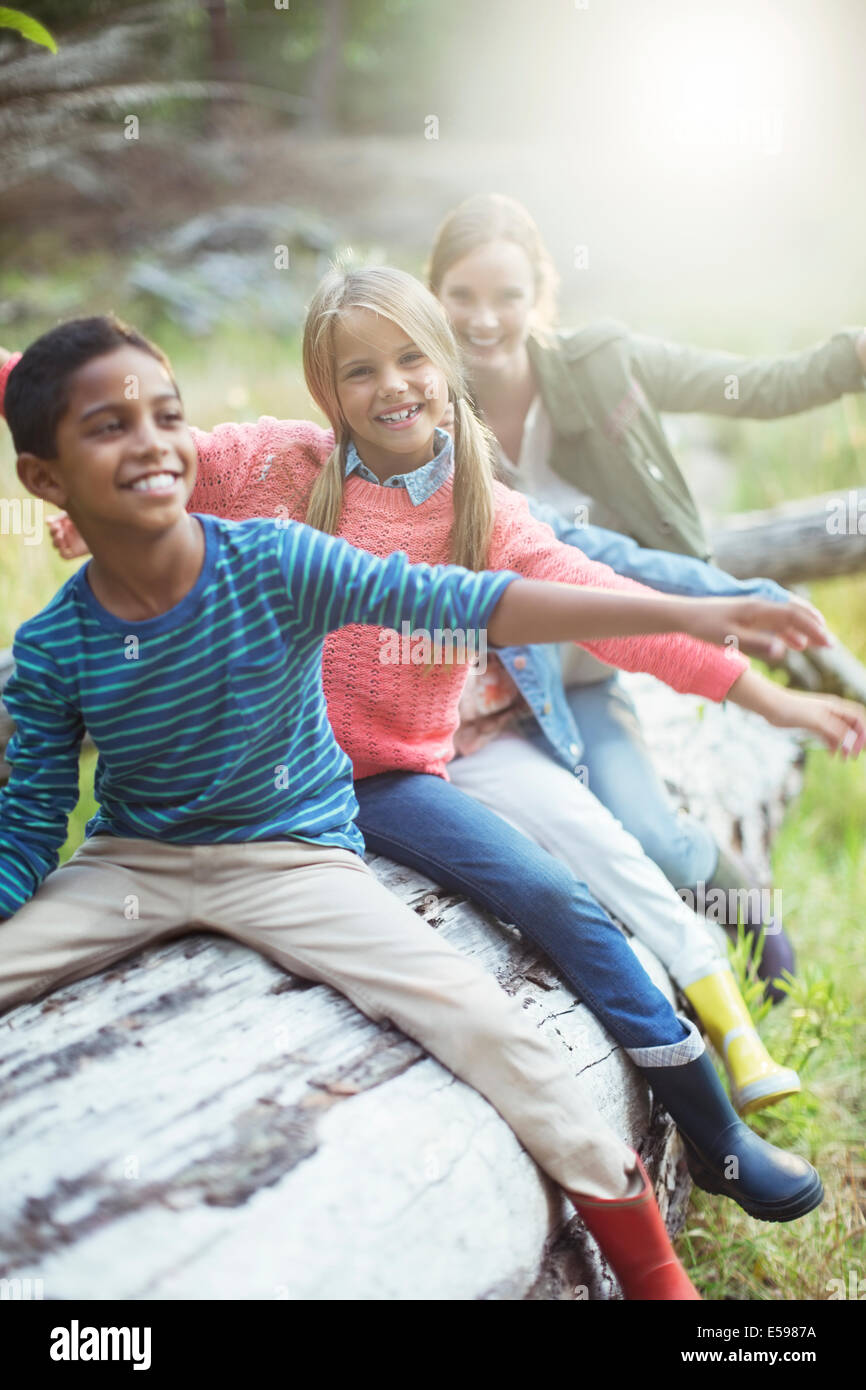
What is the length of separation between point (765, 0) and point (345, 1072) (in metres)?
5.80

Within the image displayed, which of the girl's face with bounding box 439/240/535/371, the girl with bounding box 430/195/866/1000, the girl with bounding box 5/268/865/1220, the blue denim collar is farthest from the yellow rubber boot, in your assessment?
the girl's face with bounding box 439/240/535/371

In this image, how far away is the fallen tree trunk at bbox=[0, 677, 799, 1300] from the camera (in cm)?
117

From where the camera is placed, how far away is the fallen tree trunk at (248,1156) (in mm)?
1171

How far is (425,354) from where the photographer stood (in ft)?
5.34

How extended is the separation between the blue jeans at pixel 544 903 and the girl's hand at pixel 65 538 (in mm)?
613

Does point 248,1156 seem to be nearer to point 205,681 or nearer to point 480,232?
point 205,681

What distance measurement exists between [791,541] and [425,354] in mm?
1931

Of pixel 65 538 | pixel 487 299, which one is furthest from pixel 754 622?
pixel 487 299

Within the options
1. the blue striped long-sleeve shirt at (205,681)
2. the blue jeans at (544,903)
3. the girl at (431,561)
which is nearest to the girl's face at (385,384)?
the girl at (431,561)

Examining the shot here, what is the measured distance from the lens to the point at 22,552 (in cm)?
294

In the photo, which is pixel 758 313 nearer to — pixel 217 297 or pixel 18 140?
pixel 217 297

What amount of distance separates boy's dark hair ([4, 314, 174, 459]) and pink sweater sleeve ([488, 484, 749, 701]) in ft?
1.97
